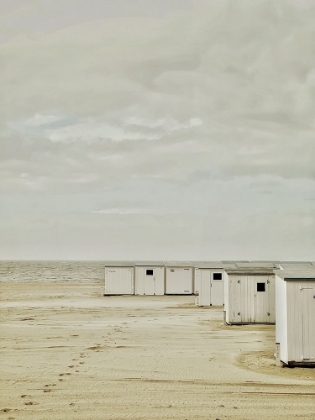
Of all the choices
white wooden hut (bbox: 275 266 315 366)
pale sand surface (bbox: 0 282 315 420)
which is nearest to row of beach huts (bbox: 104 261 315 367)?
white wooden hut (bbox: 275 266 315 366)

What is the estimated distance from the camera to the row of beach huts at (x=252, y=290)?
15820 mm

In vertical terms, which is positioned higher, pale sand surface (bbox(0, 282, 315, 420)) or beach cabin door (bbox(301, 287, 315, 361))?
beach cabin door (bbox(301, 287, 315, 361))

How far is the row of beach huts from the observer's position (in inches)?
623

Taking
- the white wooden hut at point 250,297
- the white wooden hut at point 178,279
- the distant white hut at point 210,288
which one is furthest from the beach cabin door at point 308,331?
the white wooden hut at point 178,279

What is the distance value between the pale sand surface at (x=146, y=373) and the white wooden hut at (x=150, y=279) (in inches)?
670

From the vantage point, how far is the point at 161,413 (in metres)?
11.6

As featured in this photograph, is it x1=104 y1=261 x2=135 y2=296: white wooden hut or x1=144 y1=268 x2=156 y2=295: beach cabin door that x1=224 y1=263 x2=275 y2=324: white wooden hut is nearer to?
x1=144 y1=268 x2=156 y2=295: beach cabin door

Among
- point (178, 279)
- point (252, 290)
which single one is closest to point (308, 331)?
point (252, 290)

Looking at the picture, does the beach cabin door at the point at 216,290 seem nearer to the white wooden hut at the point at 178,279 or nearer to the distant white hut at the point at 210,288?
the distant white hut at the point at 210,288

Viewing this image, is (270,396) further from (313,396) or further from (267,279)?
(267,279)

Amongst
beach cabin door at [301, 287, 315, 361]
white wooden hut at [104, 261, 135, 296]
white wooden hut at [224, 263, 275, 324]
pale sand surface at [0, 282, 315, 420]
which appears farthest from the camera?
white wooden hut at [104, 261, 135, 296]

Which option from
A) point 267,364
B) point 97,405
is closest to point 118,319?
point 267,364

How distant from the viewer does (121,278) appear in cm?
4447

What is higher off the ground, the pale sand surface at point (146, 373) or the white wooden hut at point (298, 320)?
the white wooden hut at point (298, 320)
